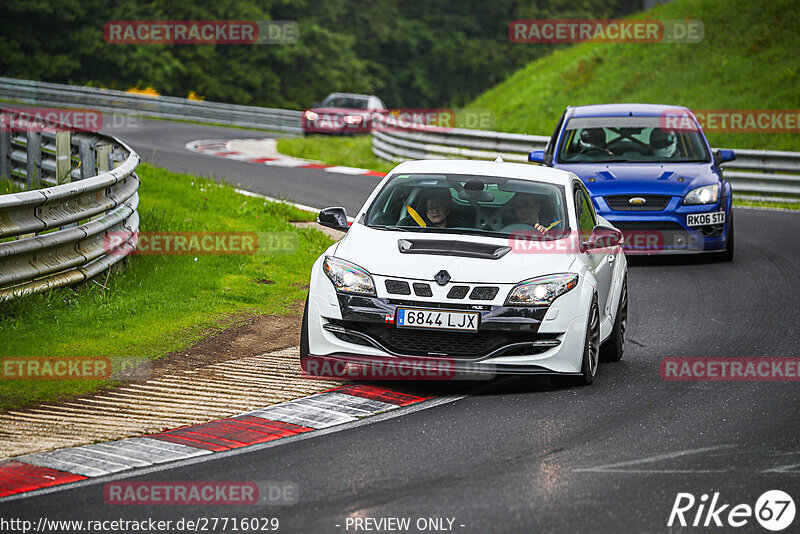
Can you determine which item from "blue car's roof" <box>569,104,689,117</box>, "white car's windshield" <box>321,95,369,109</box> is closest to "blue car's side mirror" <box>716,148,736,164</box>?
"blue car's roof" <box>569,104,689,117</box>

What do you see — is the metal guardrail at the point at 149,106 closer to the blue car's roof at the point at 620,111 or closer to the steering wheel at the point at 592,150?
the blue car's roof at the point at 620,111

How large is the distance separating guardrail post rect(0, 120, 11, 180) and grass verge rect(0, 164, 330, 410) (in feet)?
9.45

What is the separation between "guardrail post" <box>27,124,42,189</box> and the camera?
53.6 ft

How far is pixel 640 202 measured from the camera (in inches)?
548

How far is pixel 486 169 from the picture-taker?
30.1 feet

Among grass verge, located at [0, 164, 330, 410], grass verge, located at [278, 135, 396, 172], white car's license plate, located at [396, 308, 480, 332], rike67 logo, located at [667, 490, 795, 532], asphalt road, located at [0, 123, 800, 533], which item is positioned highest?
white car's license plate, located at [396, 308, 480, 332]

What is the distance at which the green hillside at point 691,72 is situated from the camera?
31.6 metres

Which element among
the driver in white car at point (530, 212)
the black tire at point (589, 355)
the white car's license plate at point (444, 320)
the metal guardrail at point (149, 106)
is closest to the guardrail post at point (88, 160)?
the driver in white car at point (530, 212)

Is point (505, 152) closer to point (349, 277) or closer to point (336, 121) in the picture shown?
point (336, 121)

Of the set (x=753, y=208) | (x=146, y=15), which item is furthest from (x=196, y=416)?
A: (x=146, y=15)

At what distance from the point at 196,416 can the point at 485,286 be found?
2.06m

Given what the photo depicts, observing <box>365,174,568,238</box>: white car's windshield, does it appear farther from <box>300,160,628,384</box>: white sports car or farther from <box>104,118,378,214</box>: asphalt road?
<box>104,118,378,214</box>: asphalt road

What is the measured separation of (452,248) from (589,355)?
1.21 meters

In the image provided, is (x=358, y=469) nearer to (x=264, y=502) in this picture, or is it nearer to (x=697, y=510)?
(x=264, y=502)
